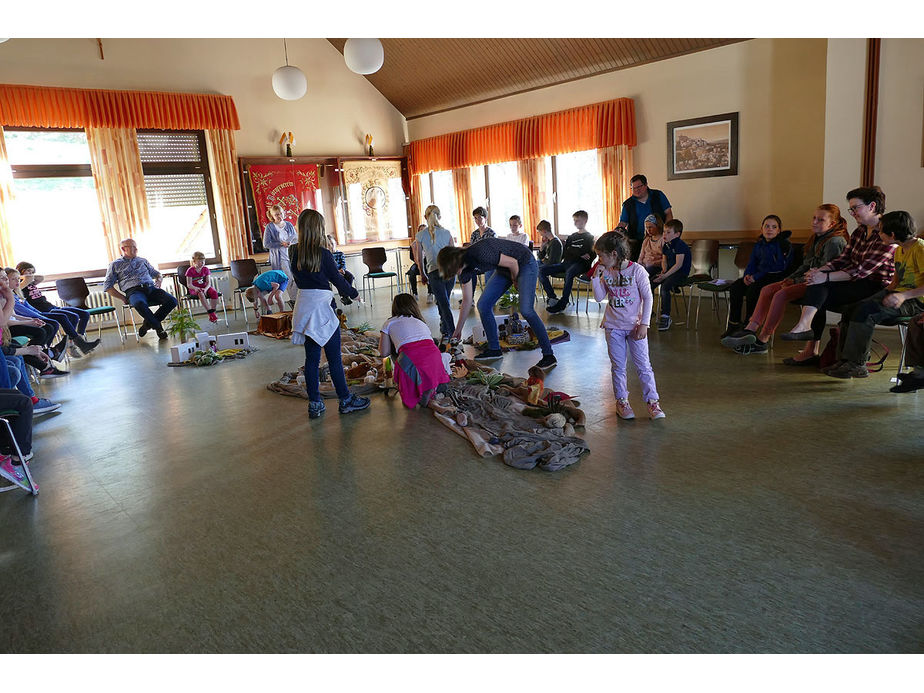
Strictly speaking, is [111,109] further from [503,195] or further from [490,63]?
[503,195]

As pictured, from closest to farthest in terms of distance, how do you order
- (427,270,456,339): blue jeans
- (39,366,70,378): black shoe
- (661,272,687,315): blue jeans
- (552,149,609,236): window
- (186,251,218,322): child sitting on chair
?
(39,366,70,378): black shoe < (427,270,456,339): blue jeans < (661,272,687,315): blue jeans < (186,251,218,322): child sitting on chair < (552,149,609,236): window

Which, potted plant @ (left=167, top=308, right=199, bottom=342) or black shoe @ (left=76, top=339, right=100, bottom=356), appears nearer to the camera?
potted plant @ (left=167, top=308, right=199, bottom=342)

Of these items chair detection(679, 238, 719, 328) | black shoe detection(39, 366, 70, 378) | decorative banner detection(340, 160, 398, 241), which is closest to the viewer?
black shoe detection(39, 366, 70, 378)

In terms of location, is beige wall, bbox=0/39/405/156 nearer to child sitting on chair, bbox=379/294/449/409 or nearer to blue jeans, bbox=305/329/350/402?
blue jeans, bbox=305/329/350/402

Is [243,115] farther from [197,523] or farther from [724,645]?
[724,645]

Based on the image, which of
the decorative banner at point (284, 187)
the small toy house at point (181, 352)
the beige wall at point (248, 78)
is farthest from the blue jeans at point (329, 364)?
the beige wall at point (248, 78)

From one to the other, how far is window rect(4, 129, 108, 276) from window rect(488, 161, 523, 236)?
6.45 m

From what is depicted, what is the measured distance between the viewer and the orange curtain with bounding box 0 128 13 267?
8.98m

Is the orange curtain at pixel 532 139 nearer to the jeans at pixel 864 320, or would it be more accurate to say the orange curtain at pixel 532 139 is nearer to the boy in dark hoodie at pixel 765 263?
the boy in dark hoodie at pixel 765 263

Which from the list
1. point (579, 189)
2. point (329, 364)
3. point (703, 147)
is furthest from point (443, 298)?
point (579, 189)

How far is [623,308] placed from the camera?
4.21m

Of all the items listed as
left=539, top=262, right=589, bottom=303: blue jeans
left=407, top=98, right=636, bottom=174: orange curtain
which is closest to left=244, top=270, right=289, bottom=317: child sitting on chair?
left=539, top=262, right=589, bottom=303: blue jeans

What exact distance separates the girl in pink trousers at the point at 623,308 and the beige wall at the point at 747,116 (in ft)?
16.7

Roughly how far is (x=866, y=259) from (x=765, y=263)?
58.2 inches
